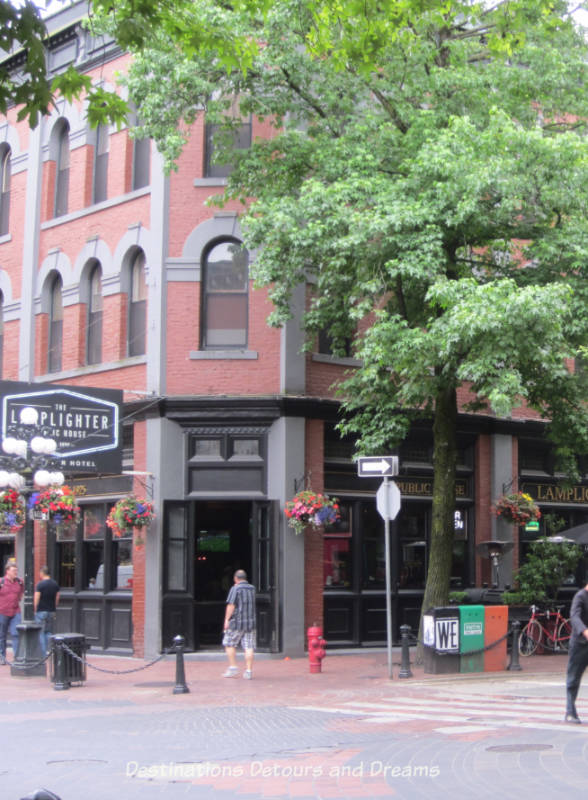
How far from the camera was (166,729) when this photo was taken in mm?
12078

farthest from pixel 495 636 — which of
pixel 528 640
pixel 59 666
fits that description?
pixel 59 666

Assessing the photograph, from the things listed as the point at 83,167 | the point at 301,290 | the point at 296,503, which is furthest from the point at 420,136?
the point at 83,167

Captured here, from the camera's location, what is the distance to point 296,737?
37.2 ft

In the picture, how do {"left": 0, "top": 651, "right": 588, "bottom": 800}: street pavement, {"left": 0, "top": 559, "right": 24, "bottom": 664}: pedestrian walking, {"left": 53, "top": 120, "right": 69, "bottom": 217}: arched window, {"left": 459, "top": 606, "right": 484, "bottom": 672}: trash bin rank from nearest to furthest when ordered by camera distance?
{"left": 0, "top": 651, "right": 588, "bottom": 800}: street pavement, {"left": 459, "top": 606, "right": 484, "bottom": 672}: trash bin, {"left": 0, "top": 559, "right": 24, "bottom": 664}: pedestrian walking, {"left": 53, "top": 120, "right": 69, "bottom": 217}: arched window

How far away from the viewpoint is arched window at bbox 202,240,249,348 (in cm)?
2145

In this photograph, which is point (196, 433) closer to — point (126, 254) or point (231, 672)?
point (126, 254)

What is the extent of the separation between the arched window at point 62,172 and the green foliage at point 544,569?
1270 cm

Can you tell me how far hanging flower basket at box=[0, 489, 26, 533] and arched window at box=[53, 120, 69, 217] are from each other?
6.97 m

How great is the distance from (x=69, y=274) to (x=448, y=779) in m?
17.2

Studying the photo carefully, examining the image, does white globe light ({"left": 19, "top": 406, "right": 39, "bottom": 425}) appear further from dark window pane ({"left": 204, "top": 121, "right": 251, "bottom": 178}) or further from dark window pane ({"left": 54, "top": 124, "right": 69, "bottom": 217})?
dark window pane ({"left": 54, "top": 124, "right": 69, "bottom": 217})

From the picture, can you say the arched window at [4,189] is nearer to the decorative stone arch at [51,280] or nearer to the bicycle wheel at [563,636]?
the decorative stone arch at [51,280]

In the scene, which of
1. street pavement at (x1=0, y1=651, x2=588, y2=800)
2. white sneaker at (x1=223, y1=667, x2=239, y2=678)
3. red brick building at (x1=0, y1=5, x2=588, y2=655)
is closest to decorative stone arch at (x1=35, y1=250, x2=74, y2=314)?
red brick building at (x1=0, y1=5, x2=588, y2=655)

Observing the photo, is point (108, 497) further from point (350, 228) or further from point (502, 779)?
point (502, 779)

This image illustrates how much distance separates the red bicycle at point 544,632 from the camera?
Result: 20359 millimetres
